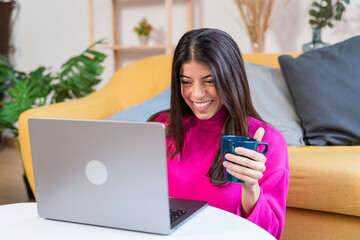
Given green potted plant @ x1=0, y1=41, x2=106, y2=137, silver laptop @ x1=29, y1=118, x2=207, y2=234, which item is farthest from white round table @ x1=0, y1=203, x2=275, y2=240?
green potted plant @ x1=0, y1=41, x2=106, y2=137

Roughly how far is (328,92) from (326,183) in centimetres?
55

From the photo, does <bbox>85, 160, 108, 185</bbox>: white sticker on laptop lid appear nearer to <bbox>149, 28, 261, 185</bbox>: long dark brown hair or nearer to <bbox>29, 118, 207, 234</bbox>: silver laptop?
<bbox>29, 118, 207, 234</bbox>: silver laptop

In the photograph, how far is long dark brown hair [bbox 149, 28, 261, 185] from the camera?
3.75ft

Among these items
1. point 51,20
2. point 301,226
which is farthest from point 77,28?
point 301,226

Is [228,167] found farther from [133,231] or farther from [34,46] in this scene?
[34,46]

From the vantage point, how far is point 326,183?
162cm

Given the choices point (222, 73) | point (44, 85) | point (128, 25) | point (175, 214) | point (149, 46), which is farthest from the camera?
point (128, 25)

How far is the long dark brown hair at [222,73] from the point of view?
1144mm

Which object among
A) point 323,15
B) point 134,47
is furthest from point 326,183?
point 134,47

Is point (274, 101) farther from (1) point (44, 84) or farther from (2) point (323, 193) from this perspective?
(1) point (44, 84)

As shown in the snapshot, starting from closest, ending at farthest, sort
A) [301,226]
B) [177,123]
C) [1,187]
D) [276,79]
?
[177,123]
[301,226]
[276,79]
[1,187]

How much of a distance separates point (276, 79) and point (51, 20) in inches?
110

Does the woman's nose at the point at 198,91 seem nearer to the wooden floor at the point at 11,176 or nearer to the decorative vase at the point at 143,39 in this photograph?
the wooden floor at the point at 11,176

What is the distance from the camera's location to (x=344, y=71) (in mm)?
2059
